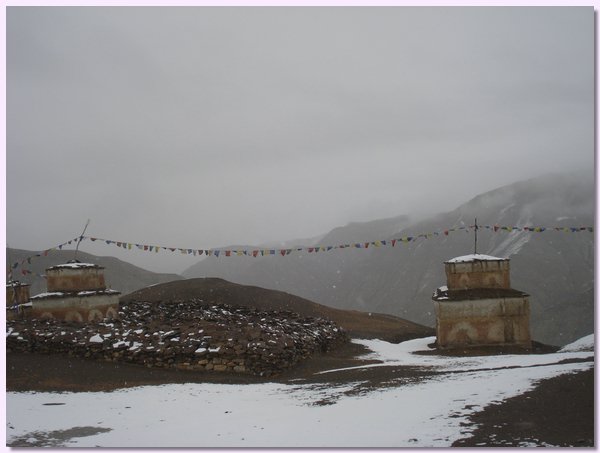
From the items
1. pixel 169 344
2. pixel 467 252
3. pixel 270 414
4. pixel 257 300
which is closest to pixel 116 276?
pixel 257 300

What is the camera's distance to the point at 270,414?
8.42 meters

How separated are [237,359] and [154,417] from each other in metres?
4.47

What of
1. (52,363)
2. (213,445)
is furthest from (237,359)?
(213,445)

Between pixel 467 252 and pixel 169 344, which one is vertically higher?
pixel 467 252

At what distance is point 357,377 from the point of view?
37.3 feet

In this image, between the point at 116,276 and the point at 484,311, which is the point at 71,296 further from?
the point at 116,276

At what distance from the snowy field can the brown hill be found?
1606cm

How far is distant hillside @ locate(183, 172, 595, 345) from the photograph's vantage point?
53.3 ft

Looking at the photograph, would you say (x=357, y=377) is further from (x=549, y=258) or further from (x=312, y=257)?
(x=312, y=257)

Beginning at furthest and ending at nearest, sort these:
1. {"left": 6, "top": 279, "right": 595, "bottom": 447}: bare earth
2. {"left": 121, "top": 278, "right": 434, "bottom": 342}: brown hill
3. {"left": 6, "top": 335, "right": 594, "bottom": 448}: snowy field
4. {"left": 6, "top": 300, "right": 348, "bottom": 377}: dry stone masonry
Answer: {"left": 121, "top": 278, "right": 434, "bottom": 342}: brown hill < {"left": 6, "top": 300, "right": 348, "bottom": 377}: dry stone masonry < {"left": 6, "top": 335, "right": 594, "bottom": 448}: snowy field < {"left": 6, "top": 279, "right": 595, "bottom": 447}: bare earth

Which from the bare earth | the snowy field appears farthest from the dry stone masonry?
the snowy field

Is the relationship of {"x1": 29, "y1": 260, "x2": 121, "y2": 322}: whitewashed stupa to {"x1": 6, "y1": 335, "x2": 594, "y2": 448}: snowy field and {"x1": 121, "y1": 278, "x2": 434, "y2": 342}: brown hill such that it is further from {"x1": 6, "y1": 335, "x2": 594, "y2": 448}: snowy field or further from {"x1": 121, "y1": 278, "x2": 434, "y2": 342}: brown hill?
{"x1": 6, "y1": 335, "x2": 594, "y2": 448}: snowy field

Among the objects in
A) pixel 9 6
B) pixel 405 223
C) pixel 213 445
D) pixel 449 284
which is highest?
pixel 9 6

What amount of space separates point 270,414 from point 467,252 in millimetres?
47598
